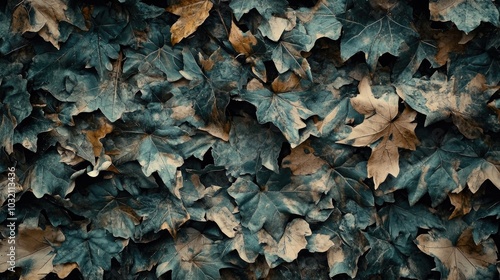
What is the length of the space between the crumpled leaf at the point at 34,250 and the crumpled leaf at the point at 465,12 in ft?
3.80

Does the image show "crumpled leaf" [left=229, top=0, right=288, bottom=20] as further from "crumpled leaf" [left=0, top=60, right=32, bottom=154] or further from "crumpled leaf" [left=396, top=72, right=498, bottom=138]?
"crumpled leaf" [left=0, top=60, right=32, bottom=154]

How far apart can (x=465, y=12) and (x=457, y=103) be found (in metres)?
0.23

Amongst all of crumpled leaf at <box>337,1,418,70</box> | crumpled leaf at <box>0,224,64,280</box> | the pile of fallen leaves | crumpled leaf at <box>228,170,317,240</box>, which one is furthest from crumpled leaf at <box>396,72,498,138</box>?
crumpled leaf at <box>0,224,64,280</box>

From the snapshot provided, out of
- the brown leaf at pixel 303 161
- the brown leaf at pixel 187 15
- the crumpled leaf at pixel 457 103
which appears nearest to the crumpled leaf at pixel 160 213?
the brown leaf at pixel 303 161

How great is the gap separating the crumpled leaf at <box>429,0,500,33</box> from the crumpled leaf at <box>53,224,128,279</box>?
3.35 ft

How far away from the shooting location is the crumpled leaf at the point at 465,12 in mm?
1356

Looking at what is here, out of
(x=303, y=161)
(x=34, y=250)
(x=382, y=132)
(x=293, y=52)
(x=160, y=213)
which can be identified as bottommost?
(x=34, y=250)

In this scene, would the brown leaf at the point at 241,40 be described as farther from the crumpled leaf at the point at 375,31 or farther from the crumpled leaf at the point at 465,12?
the crumpled leaf at the point at 465,12

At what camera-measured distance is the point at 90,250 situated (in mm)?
1508

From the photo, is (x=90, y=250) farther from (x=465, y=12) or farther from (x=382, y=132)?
(x=465, y=12)

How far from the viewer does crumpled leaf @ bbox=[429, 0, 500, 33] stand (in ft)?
4.45

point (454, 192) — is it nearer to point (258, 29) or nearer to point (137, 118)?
point (258, 29)

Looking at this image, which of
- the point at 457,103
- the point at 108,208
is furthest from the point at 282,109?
the point at 108,208

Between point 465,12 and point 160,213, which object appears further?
point 160,213
